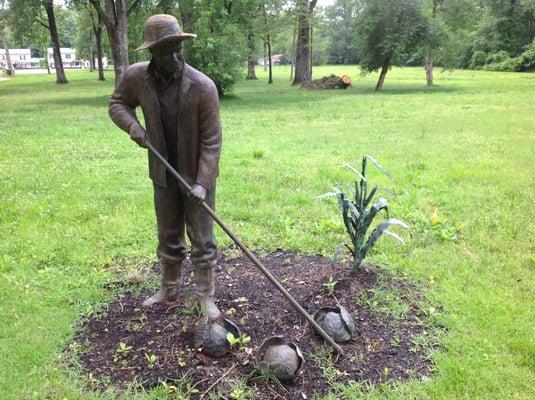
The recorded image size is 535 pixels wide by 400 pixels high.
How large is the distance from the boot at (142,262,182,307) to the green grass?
1.93 feet

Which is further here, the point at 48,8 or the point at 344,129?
the point at 48,8

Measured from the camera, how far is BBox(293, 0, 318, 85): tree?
2650cm

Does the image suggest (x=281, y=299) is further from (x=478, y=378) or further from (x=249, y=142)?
(x=249, y=142)

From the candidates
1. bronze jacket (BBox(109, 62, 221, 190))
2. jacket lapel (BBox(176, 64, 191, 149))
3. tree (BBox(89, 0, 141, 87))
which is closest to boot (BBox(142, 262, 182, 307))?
bronze jacket (BBox(109, 62, 221, 190))

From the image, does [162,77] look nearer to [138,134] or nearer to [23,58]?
[138,134]

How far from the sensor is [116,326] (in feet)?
12.7

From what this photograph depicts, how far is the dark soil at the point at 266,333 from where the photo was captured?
10.7 ft

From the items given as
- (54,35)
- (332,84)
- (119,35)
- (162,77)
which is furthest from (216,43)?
(54,35)

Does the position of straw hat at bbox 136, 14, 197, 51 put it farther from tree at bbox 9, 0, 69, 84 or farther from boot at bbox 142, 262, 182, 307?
tree at bbox 9, 0, 69, 84

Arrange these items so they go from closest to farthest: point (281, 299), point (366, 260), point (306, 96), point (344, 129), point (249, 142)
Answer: point (281, 299) < point (366, 260) < point (249, 142) < point (344, 129) < point (306, 96)

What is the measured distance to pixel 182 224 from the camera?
12.6 feet

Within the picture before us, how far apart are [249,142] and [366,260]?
6.20m

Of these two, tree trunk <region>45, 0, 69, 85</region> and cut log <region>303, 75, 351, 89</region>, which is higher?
tree trunk <region>45, 0, 69, 85</region>

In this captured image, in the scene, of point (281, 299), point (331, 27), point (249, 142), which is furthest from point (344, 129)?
point (331, 27)
